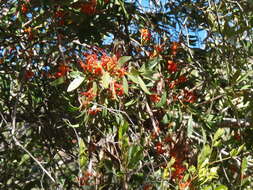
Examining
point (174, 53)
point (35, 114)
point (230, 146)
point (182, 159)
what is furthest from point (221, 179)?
point (35, 114)

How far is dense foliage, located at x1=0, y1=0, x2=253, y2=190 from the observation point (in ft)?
6.19

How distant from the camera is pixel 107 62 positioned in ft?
5.98

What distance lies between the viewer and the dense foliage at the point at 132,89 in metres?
1.89

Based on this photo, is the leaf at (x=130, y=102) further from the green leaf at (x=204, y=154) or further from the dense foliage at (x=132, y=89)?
the green leaf at (x=204, y=154)

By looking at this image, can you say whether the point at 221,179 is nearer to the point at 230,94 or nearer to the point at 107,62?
the point at 230,94

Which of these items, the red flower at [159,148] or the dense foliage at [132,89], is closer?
the dense foliage at [132,89]

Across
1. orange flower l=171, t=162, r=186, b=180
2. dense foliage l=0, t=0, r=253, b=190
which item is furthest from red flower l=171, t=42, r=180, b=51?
orange flower l=171, t=162, r=186, b=180

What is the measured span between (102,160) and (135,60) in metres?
0.57

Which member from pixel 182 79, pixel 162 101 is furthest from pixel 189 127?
pixel 182 79

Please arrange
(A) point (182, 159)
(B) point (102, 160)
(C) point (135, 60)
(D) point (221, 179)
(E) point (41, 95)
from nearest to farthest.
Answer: (B) point (102, 160) → (A) point (182, 159) → (C) point (135, 60) → (E) point (41, 95) → (D) point (221, 179)

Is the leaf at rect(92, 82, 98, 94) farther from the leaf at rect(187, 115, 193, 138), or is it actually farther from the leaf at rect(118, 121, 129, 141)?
the leaf at rect(187, 115, 193, 138)

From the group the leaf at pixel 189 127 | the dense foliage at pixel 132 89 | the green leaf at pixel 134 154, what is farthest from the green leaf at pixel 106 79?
the leaf at pixel 189 127

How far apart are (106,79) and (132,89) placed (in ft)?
1.58

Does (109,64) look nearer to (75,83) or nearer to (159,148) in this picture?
(75,83)
